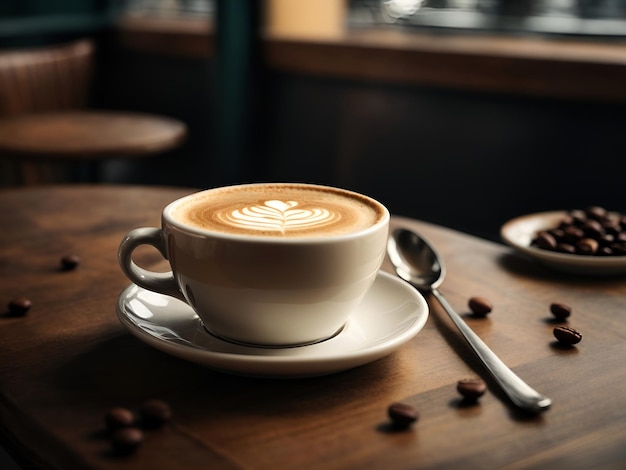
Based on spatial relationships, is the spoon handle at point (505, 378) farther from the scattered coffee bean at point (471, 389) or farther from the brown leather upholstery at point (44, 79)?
the brown leather upholstery at point (44, 79)

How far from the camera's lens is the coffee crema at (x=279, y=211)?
2.31ft

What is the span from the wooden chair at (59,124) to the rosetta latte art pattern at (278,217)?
1.75m

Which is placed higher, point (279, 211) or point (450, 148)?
point (279, 211)

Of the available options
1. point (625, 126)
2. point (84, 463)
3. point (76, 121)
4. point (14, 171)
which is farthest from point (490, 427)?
point (14, 171)

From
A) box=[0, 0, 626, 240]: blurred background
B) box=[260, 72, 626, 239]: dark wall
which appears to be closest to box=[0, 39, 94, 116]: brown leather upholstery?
box=[0, 0, 626, 240]: blurred background

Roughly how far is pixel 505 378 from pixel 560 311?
19 centimetres

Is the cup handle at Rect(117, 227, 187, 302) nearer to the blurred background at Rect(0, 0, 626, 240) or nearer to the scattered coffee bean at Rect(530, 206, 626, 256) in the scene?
the scattered coffee bean at Rect(530, 206, 626, 256)

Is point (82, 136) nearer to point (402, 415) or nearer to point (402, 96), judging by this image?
point (402, 96)

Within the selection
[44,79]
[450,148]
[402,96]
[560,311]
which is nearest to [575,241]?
[560,311]

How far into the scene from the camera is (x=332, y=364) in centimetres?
64

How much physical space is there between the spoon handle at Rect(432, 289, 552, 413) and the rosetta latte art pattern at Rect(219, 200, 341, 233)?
170 millimetres

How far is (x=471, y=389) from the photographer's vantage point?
642 millimetres

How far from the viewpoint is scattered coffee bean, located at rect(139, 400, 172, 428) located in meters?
0.60

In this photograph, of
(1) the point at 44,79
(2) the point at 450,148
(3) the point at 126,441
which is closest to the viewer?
(3) the point at 126,441
